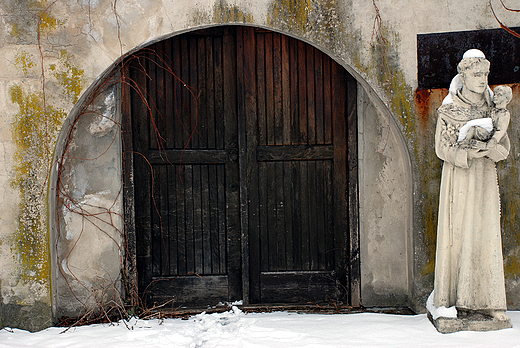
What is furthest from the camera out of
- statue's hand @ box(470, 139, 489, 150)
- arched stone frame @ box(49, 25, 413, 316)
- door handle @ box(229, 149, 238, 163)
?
door handle @ box(229, 149, 238, 163)

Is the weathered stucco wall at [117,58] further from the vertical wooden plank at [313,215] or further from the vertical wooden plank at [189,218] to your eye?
the vertical wooden plank at [189,218]

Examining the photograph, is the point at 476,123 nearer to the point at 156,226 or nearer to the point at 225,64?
the point at 225,64

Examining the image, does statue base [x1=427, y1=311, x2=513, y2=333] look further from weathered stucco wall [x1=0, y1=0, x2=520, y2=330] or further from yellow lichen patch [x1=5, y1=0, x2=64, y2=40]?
yellow lichen patch [x1=5, y1=0, x2=64, y2=40]

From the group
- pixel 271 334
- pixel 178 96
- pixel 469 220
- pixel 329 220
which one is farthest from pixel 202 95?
pixel 469 220

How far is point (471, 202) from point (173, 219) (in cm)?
229

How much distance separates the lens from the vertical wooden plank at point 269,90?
11.4ft

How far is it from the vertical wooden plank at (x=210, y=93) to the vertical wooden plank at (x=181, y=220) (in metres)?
0.35

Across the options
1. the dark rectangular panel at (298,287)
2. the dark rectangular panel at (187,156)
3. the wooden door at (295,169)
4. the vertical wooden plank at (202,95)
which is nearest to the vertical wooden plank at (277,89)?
the wooden door at (295,169)

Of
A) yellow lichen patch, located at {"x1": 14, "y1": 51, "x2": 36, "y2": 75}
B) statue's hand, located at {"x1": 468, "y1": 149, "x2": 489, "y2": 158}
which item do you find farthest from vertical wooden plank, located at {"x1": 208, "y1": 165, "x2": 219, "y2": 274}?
statue's hand, located at {"x1": 468, "y1": 149, "x2": 489, "y2": 158}

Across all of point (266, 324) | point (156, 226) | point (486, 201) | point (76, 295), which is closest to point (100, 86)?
point (156, 226)

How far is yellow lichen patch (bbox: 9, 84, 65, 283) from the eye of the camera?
3068 mm

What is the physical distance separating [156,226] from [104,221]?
422 millimetres

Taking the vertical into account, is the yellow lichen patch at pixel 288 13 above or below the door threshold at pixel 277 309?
above

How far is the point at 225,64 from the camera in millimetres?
3455
